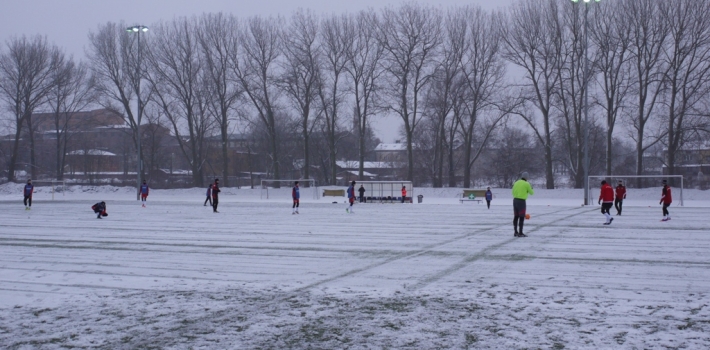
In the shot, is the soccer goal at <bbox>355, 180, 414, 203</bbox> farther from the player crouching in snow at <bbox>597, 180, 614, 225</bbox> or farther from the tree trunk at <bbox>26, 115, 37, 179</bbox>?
the tree trunk at <bbox>26, 115, 37, 179</bbox>

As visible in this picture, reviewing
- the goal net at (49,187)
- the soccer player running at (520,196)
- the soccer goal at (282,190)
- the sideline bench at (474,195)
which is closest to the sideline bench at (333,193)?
the soccer goal at (282,190)

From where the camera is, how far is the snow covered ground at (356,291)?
267 inches

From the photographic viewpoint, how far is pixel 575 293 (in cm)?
907

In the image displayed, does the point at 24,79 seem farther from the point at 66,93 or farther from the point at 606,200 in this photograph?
the point at 606,200

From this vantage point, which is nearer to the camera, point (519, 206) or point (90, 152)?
point (519, 206)

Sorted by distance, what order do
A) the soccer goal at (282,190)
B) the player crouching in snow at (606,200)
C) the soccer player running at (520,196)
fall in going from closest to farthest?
1. the soccer player running at (520,196)
2. the player crouching in snow at (606,200)
3. the soccer goal at (282,190)

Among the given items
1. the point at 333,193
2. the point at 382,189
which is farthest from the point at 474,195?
the point at 333,193

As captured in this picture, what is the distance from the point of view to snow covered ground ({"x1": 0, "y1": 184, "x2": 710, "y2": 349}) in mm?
6793

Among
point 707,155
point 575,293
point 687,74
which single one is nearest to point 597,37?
point 687,74

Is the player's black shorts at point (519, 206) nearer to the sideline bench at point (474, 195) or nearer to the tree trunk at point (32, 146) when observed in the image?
the sideline bench at point (474, 195)

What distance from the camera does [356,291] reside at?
941cm

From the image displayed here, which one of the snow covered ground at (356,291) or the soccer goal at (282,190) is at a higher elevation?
the soccer goal at (282,190)

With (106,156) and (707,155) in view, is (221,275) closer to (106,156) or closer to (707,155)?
(707,155)

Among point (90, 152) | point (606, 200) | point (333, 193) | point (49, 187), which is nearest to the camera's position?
point (606, 200)
